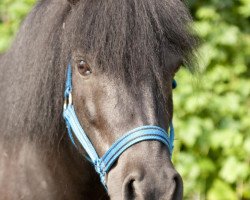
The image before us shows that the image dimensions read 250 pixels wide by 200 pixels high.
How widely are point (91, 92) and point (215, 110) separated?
3.09 m

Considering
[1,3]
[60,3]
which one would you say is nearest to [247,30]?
[1,3]

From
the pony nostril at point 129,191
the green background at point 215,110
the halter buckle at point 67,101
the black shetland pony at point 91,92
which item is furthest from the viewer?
the green background at point 215,110

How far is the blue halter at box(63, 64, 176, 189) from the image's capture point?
8.75 feet

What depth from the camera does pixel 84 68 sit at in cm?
290

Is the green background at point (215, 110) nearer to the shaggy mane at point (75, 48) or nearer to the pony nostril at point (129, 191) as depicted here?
the shaggy mane at point (75, 48)

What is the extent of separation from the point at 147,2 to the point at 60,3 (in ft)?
1.63

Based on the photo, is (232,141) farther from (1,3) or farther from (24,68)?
(24,68)

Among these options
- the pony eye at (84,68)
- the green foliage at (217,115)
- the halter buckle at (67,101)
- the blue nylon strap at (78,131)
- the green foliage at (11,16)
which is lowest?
the green foliage at (217,115)

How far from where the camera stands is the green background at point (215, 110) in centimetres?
571

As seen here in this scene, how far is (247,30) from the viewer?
610cm

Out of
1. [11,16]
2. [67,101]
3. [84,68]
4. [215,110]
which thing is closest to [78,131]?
[67,101]

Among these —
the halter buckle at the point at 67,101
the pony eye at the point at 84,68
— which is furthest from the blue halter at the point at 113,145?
the pony eye at the point at 84,68

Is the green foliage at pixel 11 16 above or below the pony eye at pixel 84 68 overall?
below

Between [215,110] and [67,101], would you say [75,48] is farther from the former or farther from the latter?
[215,110]
